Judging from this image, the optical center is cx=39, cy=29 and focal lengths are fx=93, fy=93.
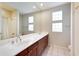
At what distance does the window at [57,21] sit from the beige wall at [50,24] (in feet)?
0.20

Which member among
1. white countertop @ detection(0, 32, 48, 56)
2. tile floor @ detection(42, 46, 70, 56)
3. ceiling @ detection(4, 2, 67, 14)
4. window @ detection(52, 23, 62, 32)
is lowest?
tile floor @ detection(42, 46, 70, 56)

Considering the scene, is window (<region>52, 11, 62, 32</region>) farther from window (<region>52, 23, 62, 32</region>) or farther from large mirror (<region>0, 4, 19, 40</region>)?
large mirror (<region>0, 4, 19, 40</region>)

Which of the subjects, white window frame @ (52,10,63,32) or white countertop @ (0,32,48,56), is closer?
white countertop @ (0,32,48,56)

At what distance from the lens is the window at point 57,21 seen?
1717 millimetres

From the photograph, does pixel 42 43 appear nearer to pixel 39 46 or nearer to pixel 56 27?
pixel 39 46

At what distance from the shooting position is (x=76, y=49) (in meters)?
1.49

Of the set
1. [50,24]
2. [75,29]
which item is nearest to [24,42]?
[50,24]

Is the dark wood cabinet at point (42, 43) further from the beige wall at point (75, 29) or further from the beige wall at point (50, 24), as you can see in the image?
the beige wall at point (75, 29)

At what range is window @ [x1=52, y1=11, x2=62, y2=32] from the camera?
5.63 feet

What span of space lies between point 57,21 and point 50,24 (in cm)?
14

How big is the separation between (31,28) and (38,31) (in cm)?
16

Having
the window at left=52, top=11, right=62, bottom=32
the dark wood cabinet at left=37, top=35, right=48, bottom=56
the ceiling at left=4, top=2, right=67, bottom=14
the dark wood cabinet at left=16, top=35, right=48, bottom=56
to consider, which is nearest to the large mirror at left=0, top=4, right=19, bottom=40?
the ceiling at left=4, top=2, right=67, bottom=14

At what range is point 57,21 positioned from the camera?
5.70 ft

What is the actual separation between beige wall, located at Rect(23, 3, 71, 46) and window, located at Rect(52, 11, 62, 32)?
0.06 metres
